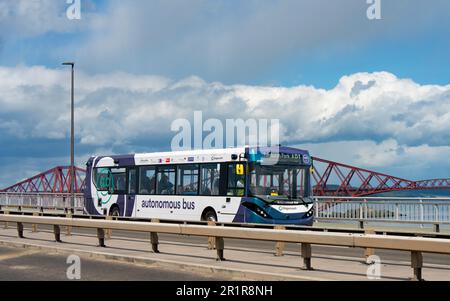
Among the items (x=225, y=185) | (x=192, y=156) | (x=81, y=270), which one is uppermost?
(x=192, y=156)

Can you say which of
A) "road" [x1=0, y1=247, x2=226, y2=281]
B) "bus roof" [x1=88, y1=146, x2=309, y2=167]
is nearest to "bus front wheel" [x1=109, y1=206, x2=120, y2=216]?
"bus roof" [x1=88, y1=146, x2=309, y2=167]

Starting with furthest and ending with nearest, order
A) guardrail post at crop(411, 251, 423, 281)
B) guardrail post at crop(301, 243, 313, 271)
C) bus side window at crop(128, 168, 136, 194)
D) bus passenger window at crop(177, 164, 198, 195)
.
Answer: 1. bus side window at crop(128, 168, 136, 194)
2. bus passenger window at crop(177, 164, 198, 195)
3. guardrail post at crop(301, 243, 313, 271)
4. guardrail post at crop(411, 251, 423, 281)

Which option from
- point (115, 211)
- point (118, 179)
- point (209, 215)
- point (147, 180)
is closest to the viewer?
point (209, 215)

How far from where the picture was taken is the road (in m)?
11.2

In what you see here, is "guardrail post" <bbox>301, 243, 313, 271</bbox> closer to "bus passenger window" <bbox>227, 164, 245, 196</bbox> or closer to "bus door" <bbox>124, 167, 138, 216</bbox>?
"bus passenger window" <bbox>227, 164, 245, 196</bbox>

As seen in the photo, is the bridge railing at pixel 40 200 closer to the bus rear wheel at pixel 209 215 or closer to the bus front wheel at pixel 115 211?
the bus front wheel at pixel 115 211

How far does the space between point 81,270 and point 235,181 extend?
10978mm

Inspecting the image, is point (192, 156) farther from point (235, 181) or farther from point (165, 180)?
point (235, 181)

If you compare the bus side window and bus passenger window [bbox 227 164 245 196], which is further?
the bus side window

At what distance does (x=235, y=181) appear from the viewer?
2272 centimetres

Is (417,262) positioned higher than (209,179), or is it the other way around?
(209,179)

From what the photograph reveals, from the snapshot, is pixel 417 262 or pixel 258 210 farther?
pixel 258 210

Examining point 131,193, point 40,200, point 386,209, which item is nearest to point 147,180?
point 131,193
